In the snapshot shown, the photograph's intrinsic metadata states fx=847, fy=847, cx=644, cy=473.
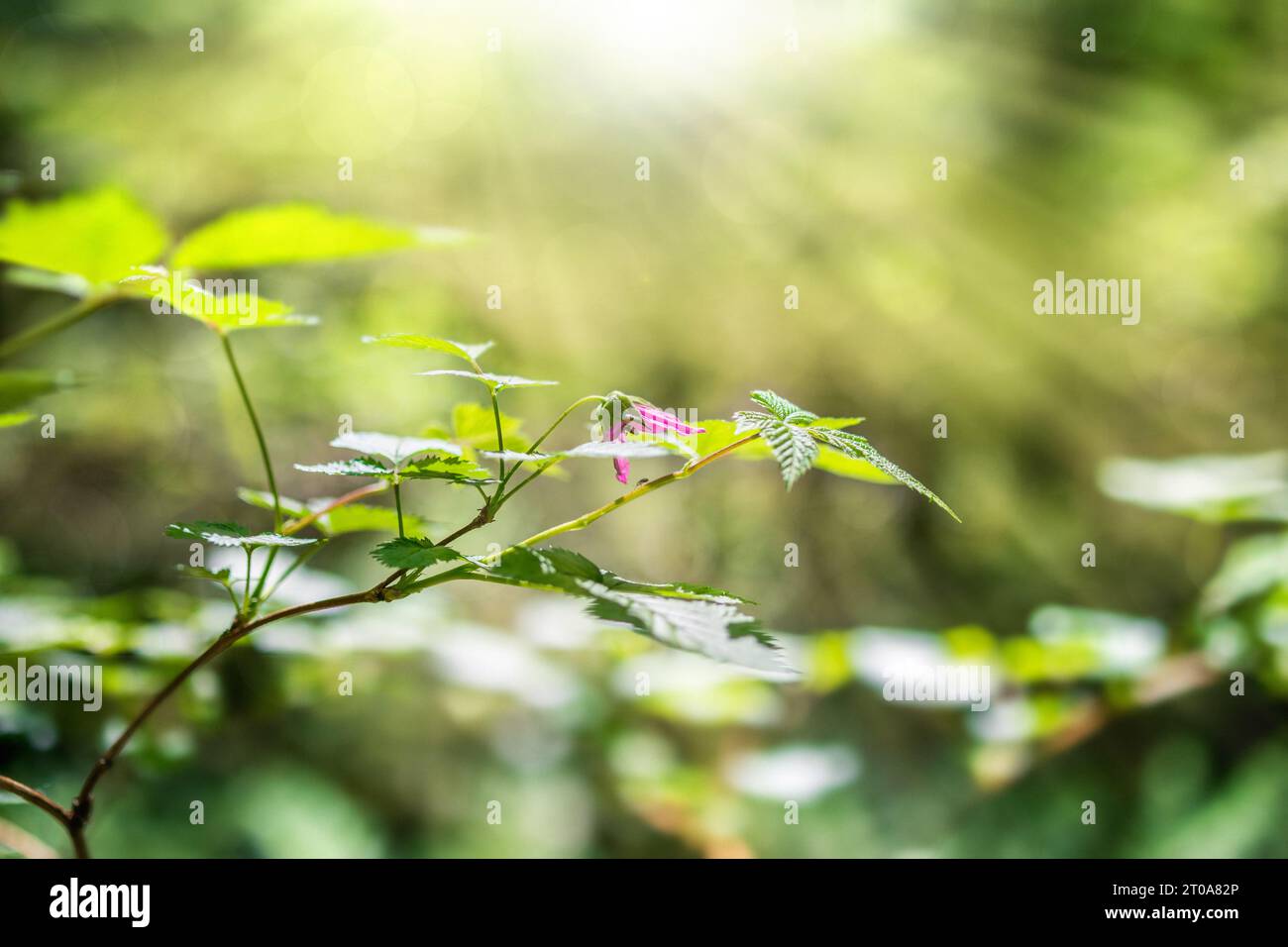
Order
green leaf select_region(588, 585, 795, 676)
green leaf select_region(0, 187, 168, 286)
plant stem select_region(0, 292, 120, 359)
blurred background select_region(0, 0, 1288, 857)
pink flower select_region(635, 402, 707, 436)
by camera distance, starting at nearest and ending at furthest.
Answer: green leaf select_region(588, 585, 795, 676), pink flower select_region(635, 402, 707, 436), green leaf select_region(0, 187, 168, 286), plant stem select_region(0, 292, 120, 359), blurred background select_region(0, 0, 1288, 857)

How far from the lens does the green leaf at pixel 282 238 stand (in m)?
0.57

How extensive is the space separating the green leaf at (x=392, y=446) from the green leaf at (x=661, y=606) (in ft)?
0.31

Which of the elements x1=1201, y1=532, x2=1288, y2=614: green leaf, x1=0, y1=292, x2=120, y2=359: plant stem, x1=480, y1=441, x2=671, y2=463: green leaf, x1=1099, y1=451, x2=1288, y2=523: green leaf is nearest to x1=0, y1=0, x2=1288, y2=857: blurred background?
x1=1099, y1=451, x2=1288, y2=523: green leaf

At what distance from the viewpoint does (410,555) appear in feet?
1.15

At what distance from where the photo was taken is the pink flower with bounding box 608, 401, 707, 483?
40 centimetres

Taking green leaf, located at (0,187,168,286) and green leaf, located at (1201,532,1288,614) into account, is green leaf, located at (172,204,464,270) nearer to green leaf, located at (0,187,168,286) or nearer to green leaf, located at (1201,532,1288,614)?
green leaf, located at (0,187,168,286)

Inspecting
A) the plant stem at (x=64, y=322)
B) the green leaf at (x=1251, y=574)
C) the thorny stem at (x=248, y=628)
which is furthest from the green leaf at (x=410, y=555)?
the green leaf at (x=1251, y=574)

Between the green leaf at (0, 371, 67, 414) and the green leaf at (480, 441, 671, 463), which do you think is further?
the green leaf at (0, 371, 67, 414)

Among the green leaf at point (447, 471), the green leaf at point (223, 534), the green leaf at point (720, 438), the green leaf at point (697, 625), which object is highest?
the green leaf at point (720, 438)

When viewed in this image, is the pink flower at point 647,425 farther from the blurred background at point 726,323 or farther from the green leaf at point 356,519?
the blurred background at point 726,323

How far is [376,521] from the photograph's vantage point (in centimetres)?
48

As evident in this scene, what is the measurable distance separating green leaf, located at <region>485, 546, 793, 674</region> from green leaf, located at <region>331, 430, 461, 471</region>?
0.09 m
